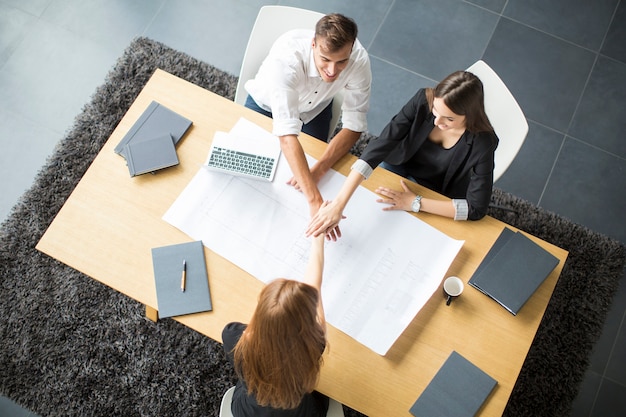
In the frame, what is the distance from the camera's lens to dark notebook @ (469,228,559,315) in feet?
5.34

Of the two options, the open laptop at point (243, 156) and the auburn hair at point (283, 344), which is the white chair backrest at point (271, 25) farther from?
the auburn hair at point (283, 344)

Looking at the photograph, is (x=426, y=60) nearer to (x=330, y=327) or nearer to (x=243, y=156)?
(x=243, y=156)

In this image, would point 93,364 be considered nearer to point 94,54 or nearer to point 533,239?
point 94,54

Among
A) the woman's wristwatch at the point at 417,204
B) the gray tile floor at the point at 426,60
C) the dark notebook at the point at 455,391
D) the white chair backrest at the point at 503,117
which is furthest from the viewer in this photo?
the gray tile floor at the point at 426,60

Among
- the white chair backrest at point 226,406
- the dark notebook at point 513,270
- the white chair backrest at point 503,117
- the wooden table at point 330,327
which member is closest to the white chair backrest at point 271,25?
the wooden table at point 330,327

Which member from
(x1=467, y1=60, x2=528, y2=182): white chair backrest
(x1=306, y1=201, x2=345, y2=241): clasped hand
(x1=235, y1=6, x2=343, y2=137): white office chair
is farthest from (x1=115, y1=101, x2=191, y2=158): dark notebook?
(x1=467, y1=60, x2=528, y2=182): white chair backrest

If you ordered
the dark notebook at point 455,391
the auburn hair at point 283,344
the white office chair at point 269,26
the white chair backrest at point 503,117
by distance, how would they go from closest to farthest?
the auburn hair at point 283,344 → the dark notebook at point 455,391 → the white chair backrest at point 503,117 → the white office chair at point 269,26

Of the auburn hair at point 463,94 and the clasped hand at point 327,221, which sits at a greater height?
the auburn hair at point 463,94

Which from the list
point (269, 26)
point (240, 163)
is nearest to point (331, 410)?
point (240, 163)

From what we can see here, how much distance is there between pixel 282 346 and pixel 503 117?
4.09 feet

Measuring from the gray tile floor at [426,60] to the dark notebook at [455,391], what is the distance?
4.48ft

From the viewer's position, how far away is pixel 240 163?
5.80 feet

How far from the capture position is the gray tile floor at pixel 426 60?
2734 mm

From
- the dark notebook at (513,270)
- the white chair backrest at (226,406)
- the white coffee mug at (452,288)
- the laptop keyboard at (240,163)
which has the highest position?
the dark notebook at (513,270)
